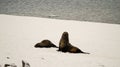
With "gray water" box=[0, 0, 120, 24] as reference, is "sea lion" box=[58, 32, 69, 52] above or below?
below

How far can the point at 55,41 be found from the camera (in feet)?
4.50

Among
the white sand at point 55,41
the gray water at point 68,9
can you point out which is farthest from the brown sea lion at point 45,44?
the gray water at point 68,9

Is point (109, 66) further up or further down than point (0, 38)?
further down

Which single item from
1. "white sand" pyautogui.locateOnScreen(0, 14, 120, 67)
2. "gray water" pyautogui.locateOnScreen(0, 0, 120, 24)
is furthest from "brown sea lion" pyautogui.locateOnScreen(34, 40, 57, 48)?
"gray water" pyautogui.locateOnScreen(0, 0, 120, 24)

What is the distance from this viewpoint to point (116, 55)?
4.11ft

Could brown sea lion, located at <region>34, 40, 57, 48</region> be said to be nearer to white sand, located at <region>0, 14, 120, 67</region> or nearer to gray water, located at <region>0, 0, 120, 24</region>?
white sand, located at <region>0, 14, 120, 67</region>

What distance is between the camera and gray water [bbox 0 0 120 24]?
133 centimetres

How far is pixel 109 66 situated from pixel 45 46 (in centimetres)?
45

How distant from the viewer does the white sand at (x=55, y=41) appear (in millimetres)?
1282

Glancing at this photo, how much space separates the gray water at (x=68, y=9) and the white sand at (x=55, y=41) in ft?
0.15

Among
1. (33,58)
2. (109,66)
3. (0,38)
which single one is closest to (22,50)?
(33,58)

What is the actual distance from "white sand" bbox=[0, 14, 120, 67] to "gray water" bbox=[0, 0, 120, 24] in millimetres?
45

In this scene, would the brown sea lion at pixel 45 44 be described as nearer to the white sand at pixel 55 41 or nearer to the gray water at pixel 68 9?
the white sand at pixel 55 41

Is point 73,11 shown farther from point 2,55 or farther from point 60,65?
point 2,55
